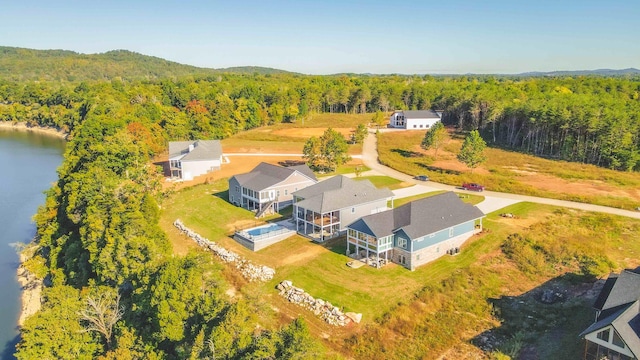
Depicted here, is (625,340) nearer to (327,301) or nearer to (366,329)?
(366,329)

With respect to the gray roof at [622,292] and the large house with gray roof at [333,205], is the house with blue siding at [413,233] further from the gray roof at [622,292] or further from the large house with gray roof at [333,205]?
the gray roof at [622,292]

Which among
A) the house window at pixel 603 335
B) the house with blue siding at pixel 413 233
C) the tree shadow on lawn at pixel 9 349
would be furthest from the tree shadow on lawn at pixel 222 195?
the house window at pixel 603 335

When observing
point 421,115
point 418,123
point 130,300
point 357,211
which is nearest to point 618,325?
point 357,211

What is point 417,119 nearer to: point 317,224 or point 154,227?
point 317,224

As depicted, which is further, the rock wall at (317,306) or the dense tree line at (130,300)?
the rock wall at (317,306)

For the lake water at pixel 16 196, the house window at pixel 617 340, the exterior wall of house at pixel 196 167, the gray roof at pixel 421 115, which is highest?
the gray roof at pixel 421 115

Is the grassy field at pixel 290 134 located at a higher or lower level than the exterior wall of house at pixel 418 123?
lower

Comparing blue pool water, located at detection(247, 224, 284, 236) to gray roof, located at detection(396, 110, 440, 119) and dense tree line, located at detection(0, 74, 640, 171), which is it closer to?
dense tree line, located at detection(0, 74, 640, 171)
